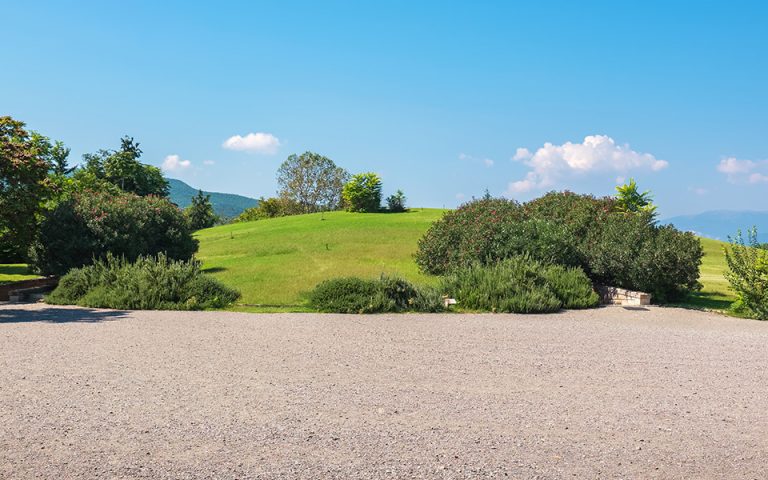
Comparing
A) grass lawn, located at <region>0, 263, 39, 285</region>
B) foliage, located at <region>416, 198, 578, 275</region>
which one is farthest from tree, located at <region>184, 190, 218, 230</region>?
foliage, located at <region>416, 198, 578, 275</region>

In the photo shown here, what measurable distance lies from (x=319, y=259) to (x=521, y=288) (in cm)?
1564

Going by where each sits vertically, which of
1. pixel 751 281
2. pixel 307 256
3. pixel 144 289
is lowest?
pixel 144 289

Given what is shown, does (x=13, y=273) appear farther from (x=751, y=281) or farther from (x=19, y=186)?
(x=751, y=281)

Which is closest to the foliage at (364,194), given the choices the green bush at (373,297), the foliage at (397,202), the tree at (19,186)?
the foliage at (397,202)

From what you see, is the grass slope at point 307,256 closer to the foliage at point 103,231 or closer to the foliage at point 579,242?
the foliage at point 579,242

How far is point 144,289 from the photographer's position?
1659 centimetres

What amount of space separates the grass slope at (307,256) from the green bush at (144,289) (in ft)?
4.86

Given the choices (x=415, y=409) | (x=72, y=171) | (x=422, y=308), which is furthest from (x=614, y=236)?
(x=72, y=171)

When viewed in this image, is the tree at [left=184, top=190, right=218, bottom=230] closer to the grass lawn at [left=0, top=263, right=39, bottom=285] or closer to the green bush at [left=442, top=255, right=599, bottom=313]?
the grass lawn at [left=0, top=263, right=39, bottom=285]

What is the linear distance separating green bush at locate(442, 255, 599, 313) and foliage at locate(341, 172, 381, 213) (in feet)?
172

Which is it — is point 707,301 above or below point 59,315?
above

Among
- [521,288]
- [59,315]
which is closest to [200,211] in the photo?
[59,315]

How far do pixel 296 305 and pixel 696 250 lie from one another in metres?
12.2

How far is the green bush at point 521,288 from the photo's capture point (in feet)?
52.5
